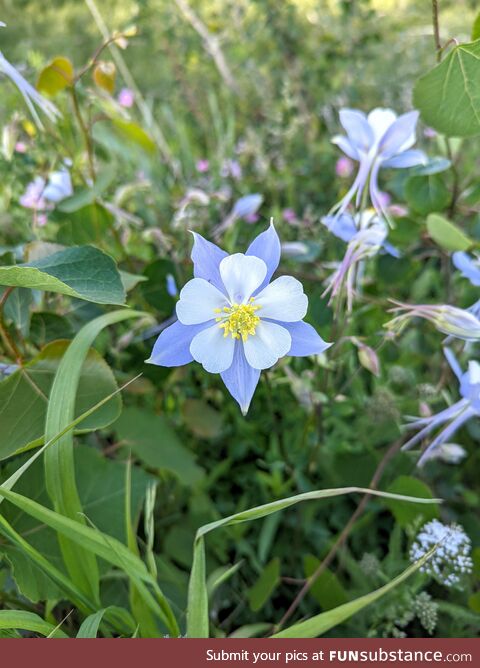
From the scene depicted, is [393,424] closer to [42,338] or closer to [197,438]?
[197,438]

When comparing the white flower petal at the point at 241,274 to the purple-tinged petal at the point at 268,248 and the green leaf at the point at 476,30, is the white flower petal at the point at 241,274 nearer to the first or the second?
the purple-tinged petal at the point at 268,248

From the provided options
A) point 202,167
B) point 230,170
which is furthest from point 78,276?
point 202,167

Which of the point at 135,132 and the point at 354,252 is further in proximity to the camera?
the point at 135,132

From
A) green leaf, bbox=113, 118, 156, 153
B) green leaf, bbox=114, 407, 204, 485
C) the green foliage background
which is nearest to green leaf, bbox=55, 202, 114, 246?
the green foliage background

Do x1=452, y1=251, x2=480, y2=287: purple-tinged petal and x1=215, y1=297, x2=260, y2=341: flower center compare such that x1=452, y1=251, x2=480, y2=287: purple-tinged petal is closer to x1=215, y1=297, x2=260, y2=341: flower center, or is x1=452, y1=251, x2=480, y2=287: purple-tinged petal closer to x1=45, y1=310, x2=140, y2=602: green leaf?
x1=215, y1=297, x2=260, y2=341: flower center

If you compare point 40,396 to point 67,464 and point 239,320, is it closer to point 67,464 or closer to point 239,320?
point 67,464

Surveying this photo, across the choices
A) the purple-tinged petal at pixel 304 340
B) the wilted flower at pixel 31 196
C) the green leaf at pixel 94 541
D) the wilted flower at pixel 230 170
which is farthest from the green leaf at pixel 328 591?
the wilted flower at pixel 230 170

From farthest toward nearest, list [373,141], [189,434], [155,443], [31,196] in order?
[31,196], [189,434], [155,443], [373,141]

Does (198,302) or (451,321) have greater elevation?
(198,302)
